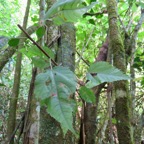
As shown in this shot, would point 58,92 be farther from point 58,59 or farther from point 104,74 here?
point 58,59

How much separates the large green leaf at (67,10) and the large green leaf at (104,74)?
10 centimetres

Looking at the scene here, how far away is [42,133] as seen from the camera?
2.59ft

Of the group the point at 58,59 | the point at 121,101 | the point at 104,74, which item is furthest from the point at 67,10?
the point at 58,59

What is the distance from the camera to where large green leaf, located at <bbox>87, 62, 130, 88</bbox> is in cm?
43

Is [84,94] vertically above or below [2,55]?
below

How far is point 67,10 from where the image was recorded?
0.43 meters

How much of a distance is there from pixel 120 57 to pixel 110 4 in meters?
0.29

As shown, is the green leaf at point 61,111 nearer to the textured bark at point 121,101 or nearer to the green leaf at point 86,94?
the green leaf at point 86,94

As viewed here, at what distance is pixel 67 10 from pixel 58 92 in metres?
0.15

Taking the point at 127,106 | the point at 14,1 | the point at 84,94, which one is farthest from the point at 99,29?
the point at 14,1

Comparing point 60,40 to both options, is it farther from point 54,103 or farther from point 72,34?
point 54,103

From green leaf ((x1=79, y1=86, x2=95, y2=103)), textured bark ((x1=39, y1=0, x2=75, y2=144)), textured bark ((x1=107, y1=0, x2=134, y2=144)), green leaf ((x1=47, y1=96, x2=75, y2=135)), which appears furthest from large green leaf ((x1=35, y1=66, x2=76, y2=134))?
textured bark ((x1=39, y1=0, x2=75, y2=144))

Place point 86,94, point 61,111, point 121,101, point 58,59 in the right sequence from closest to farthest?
1. point 61,111
2. point 86,94
3. point 121,101
4. point 58,59

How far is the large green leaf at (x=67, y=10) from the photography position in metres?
0.41
